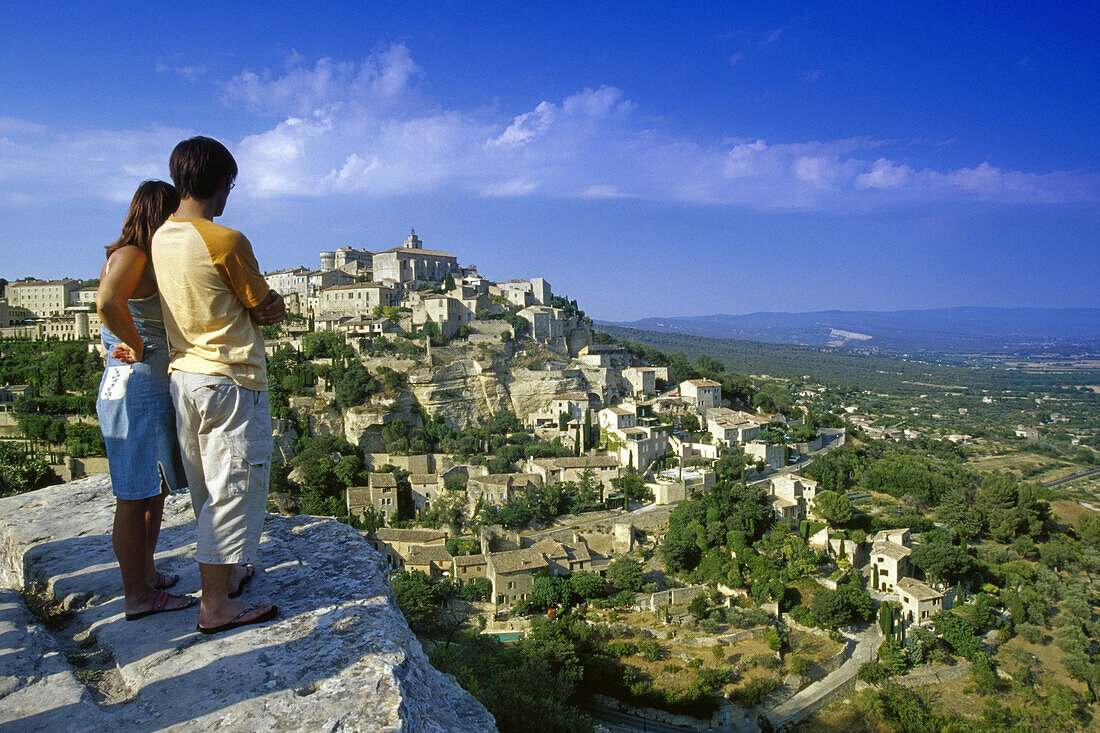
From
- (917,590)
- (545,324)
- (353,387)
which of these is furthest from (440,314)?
(917,590)

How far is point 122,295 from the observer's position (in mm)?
3570

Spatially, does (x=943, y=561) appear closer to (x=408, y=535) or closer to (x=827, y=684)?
(x=827, y=684)

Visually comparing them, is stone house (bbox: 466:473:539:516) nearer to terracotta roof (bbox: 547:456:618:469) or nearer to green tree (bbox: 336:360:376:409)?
terracotta roof (bbox: 547:456:618:469)

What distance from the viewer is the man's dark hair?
3.41 m

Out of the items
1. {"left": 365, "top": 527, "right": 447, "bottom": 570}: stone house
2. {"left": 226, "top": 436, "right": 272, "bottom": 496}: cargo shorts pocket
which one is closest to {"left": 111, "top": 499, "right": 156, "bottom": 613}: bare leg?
{"left": 226, "top": 436, "right": 272, "bottom": 496}: cargo shorts pocket

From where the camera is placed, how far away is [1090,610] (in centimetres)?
2234

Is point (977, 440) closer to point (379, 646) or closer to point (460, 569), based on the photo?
point (460, 569)

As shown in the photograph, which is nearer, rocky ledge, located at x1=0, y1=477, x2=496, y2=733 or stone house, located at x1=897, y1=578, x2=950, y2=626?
rocky ledge, located at x1=0, y1=477, x2=496, y2=733

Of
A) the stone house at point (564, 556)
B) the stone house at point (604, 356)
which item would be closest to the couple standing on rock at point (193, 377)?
the stone house at point (564, 556)

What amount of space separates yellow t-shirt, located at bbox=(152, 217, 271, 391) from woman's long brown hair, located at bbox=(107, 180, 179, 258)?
45cm

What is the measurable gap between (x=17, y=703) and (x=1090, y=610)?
29.9 meters

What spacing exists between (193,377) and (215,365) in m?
0.13

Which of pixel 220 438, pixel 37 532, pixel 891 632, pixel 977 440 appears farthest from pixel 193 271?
pixel 977 440

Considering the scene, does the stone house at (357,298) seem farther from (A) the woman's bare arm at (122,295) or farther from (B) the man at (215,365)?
(B) the man at (215,365)
